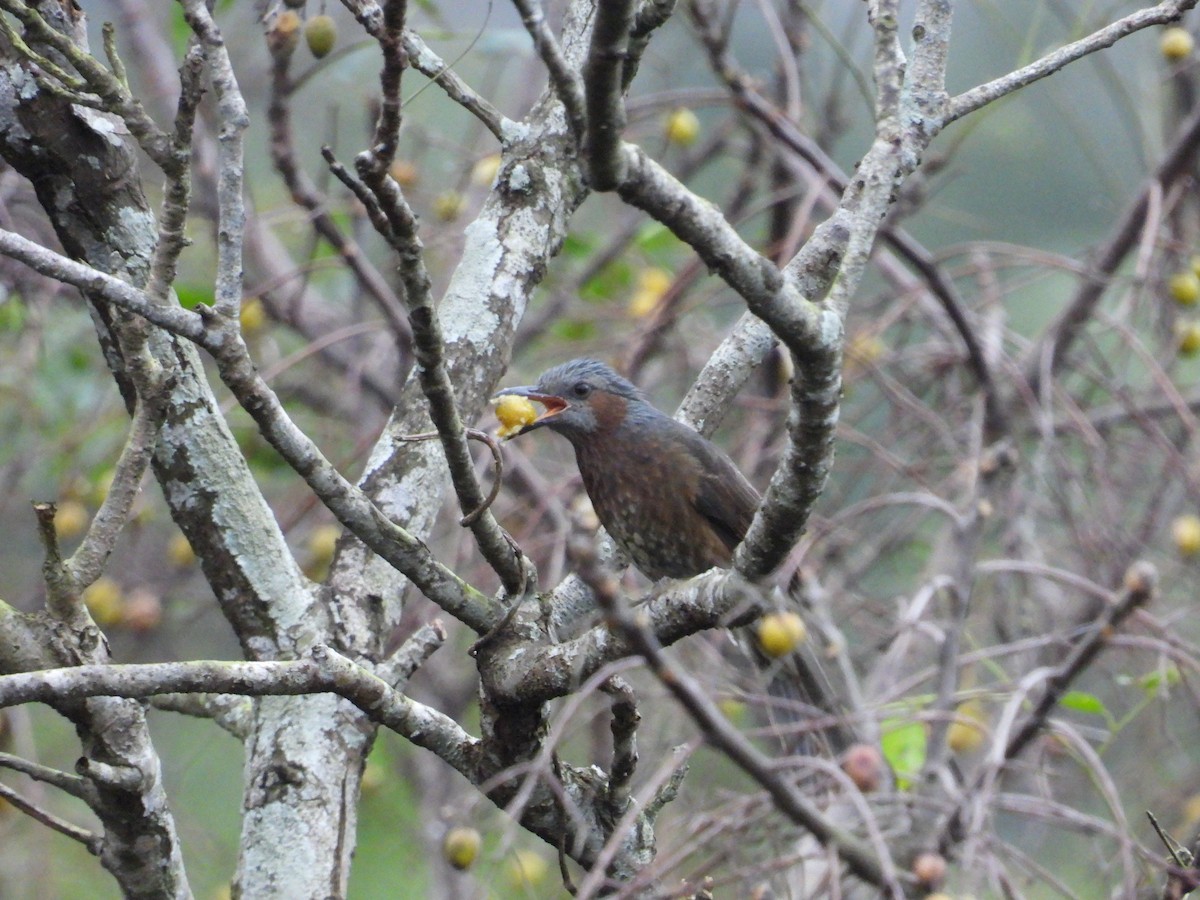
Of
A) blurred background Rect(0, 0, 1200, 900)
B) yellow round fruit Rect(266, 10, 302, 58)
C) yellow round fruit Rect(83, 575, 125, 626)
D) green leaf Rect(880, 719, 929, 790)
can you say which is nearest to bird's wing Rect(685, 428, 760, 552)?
blurred background Rect(0, 0, 1200, 900)

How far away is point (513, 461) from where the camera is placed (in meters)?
4.91

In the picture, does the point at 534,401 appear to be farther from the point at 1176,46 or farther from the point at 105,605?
the point at 1176,46

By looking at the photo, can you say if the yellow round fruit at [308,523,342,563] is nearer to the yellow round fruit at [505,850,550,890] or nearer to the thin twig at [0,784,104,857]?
the yellow round fruit at [505,850,550,890]

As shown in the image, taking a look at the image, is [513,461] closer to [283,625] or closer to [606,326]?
[606,326]

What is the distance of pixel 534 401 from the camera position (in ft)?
14.2

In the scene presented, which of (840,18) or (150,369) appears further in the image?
(840,18)

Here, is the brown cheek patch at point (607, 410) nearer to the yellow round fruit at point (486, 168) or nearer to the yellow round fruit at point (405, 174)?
the yellow round fruit at point (486, 168)

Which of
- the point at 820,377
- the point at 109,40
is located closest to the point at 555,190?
the point at 109,40

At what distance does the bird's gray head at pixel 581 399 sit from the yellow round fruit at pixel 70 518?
205 cm

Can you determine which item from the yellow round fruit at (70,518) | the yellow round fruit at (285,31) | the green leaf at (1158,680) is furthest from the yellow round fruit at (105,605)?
the green leaf at (1158,680)

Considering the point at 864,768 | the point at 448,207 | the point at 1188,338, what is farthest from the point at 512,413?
the point at 1188,338

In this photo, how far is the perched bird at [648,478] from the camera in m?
4.07

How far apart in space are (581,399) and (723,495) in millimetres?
543

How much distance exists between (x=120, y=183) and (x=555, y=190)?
1.08 m
